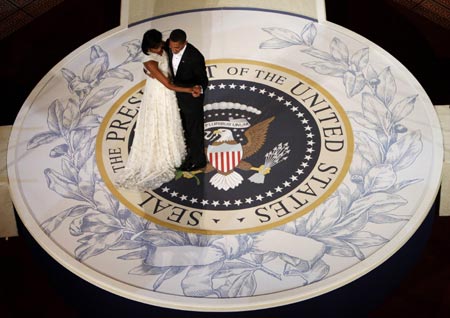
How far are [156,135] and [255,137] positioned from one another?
0.90 m

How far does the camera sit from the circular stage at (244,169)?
691cm

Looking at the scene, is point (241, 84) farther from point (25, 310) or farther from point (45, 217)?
point (25, 310)

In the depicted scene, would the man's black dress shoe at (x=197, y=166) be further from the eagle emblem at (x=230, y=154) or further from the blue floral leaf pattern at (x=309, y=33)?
the blue floral leaf pattern at (x=309, y=33)

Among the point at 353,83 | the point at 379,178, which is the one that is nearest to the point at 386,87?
the point at 353,83

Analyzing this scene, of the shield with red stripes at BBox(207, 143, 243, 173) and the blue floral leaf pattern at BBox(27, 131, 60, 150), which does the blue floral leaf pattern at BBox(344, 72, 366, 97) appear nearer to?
the shield with red stripes at BBox(207, 143, 243, 173)

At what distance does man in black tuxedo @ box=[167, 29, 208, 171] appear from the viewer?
23.0ft

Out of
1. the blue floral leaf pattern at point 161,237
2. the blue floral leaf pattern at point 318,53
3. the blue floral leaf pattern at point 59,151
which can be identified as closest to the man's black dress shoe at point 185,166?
the blue floral leaf pattern at point 161,237

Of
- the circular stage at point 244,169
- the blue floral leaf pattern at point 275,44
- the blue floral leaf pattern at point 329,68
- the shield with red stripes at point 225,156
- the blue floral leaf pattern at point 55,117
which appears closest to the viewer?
the circular stage at point 244,169

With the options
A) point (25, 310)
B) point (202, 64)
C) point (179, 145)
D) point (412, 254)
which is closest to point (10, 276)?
point (25, 310)

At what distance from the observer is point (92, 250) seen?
7082 mm

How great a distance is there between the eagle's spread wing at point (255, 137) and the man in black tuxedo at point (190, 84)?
14.9 inches

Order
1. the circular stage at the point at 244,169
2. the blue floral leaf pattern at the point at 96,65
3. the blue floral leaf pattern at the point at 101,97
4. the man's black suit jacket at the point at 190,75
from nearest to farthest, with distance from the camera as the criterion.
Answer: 1. the circular stage at the point at 244,169
2. the man's black suit jacket at the point at 190,75
3. the blue floral leaf pattern at the point at 101,97
4. the blue floral leaf pattern at the point at 96,65

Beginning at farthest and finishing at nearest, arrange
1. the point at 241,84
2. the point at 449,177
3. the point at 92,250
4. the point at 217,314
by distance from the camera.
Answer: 1. the point at 241,84
2. the point at 449,177
3. the point at 92,250
4. the point at 217,314

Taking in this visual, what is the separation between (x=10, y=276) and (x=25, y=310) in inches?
13.7
